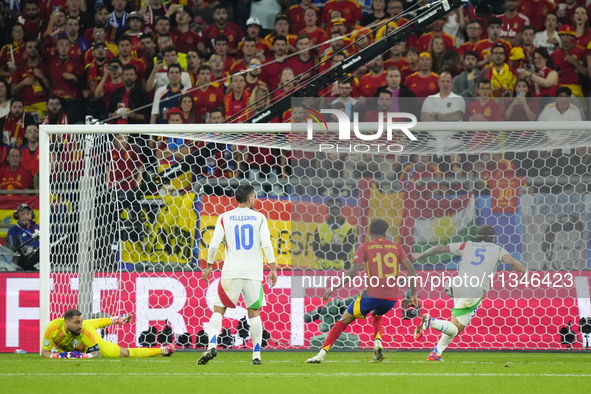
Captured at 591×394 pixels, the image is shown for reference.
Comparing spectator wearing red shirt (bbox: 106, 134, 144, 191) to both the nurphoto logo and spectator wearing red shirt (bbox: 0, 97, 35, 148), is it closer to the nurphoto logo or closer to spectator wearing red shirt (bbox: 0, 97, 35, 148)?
the nurphoto logo

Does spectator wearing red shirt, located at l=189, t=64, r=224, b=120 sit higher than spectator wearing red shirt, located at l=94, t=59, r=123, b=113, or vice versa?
spectator wearing red shirt, located at l=94, t=59, r=123, b=113

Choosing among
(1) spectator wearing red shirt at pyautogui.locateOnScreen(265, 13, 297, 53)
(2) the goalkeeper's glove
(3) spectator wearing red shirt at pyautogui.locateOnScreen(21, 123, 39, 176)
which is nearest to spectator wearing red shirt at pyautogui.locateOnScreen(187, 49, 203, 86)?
(1) spectator wearing red shirt at pyautogui.locateOnScreen(265, 13, 297, 53)

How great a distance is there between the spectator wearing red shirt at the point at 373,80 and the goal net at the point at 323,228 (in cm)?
234

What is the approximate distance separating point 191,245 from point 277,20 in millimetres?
5282

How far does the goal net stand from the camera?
31.6 ft

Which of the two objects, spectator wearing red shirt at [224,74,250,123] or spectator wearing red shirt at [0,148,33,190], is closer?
spectator wearing red shirt at [224,74,250,123]

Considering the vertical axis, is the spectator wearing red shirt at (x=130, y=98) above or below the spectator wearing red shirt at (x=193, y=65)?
below

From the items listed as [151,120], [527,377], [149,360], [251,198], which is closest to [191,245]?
[149,360]

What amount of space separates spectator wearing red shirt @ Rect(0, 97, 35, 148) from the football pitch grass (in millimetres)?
5357

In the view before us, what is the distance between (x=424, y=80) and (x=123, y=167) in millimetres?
4699

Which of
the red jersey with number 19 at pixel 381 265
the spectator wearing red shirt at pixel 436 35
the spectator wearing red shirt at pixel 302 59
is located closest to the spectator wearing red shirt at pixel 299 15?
the spectator wearing red shirt at pixel 302 59

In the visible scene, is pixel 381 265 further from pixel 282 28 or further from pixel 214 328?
pixel 282 28

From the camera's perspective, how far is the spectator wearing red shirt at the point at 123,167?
10.3 m

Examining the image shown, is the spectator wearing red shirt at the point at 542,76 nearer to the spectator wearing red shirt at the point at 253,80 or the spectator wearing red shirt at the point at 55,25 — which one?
the spectator wearing red shirt at the point at 253,80
